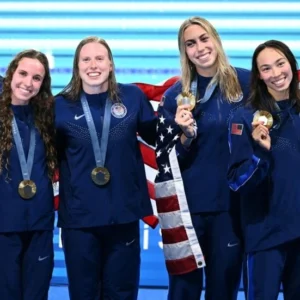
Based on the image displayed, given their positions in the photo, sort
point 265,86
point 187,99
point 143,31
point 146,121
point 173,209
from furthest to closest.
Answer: point 143,31, point 146,121, point 173,209, point 187,99, point 265,86

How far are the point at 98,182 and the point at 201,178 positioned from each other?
503mm

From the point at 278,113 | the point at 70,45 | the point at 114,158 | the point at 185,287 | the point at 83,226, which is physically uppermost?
the point at 70,45

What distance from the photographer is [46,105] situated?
146 inches

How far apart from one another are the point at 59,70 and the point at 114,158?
176 centimetres

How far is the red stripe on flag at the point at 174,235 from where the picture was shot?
3.64 meters

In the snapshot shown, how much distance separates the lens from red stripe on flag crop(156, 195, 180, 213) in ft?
12.0

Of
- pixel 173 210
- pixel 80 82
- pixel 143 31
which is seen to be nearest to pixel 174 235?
pixel 173 210

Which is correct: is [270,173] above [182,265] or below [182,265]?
above

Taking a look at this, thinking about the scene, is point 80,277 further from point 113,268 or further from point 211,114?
point 211,114

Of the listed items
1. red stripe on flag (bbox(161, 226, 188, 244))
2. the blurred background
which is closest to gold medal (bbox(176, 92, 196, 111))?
red stripe on flag (bbox(161, 226, 188, 244))

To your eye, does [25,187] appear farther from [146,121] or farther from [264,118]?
[264,118]

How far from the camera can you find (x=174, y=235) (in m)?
3.70

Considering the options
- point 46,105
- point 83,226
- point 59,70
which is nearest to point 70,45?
point 59,70

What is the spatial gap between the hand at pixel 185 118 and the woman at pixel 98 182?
0.30 metres
